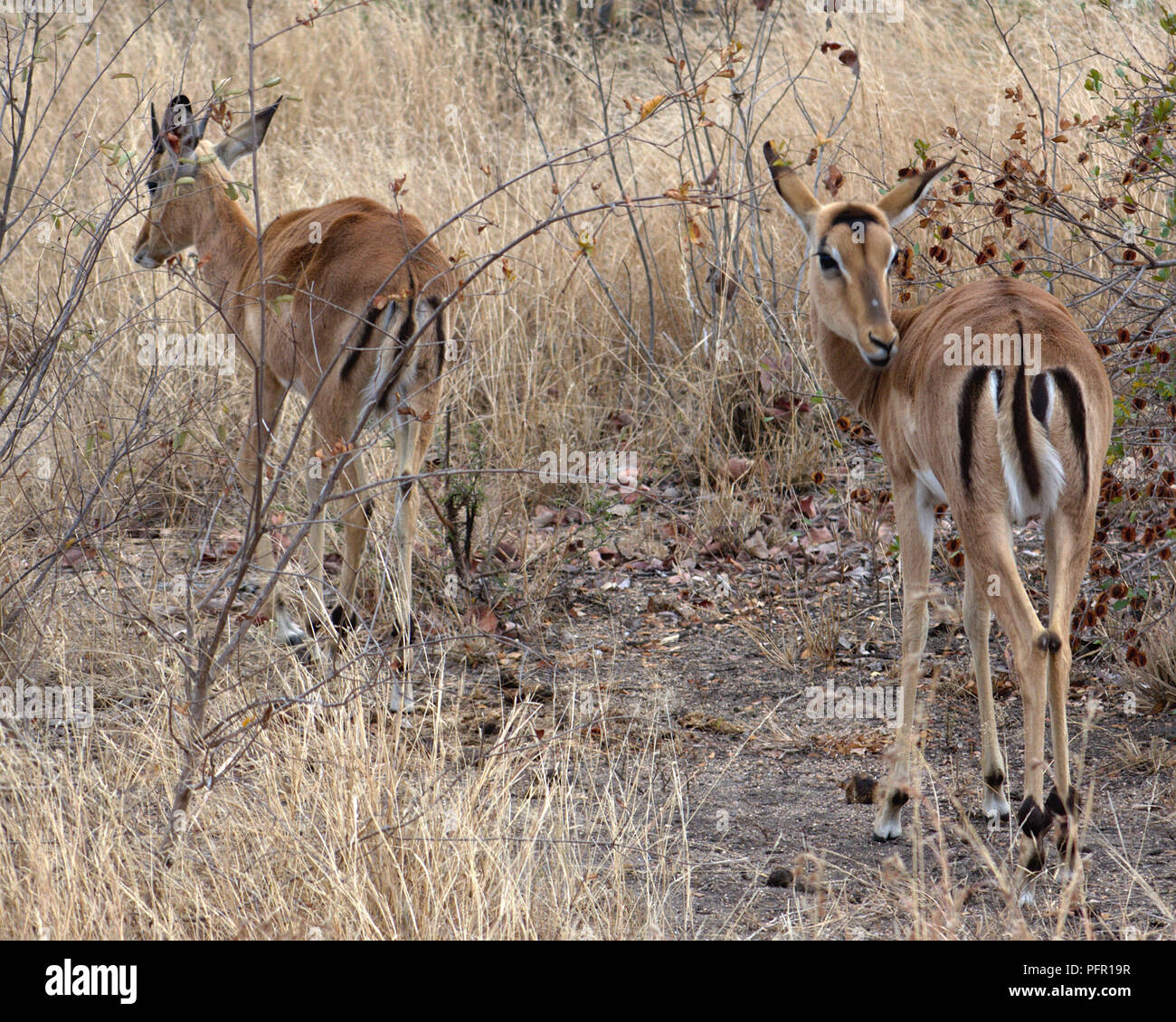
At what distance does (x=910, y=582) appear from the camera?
423cm

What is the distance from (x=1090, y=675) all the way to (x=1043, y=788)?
1239mm

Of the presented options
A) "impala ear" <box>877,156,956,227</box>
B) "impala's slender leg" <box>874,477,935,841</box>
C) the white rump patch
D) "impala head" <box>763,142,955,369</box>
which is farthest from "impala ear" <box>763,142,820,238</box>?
the white rump patch

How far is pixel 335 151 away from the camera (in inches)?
404

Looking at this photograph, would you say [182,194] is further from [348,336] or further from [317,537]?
[348,336]

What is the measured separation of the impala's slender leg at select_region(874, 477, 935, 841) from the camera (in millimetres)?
4125

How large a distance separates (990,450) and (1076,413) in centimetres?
26

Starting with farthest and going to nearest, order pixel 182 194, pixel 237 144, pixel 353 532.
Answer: pixel 182 194
pixel 237 144
pixel 353 532

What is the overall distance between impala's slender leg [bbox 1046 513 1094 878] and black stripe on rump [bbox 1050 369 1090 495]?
0.13m

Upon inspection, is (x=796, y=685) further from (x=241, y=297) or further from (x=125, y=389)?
(x=125, y=389)

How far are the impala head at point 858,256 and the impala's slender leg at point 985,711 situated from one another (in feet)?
2.58

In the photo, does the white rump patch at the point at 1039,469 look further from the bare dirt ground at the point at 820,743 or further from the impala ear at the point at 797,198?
the impala ear at the point at 797,198

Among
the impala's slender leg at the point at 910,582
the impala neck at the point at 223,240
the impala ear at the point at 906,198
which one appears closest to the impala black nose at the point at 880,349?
the impala's slender leg at the point at 910,582

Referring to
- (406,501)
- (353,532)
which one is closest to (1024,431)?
(406,501)

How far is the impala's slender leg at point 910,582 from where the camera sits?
412 centimetres
